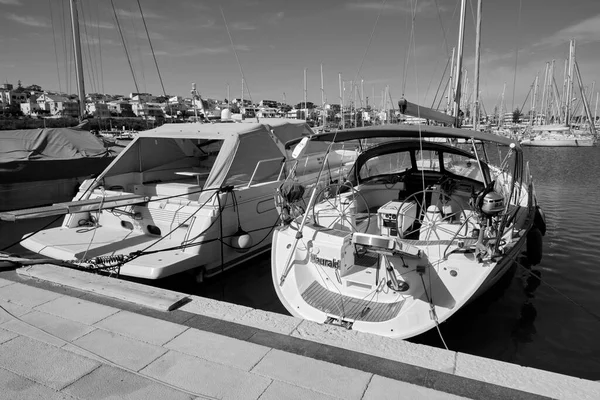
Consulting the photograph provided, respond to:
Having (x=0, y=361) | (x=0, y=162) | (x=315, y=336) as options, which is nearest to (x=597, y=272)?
(x=315, y=336)

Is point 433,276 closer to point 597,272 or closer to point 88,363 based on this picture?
point 88,363

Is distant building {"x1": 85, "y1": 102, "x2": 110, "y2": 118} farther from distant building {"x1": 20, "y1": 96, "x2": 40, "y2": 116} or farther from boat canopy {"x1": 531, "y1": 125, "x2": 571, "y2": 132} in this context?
distant building {"x1": 20, "y1": 96, "x2": 40, "y2": 116}

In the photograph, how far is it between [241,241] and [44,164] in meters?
8.49

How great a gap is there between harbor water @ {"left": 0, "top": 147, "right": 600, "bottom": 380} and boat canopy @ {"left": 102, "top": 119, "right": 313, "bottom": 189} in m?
1.92

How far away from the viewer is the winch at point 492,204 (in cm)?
455

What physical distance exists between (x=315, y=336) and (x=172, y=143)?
767 cm

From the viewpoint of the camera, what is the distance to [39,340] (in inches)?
140

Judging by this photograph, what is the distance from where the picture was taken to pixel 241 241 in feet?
23.1

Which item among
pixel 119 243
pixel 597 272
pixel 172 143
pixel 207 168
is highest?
pixel 172 143

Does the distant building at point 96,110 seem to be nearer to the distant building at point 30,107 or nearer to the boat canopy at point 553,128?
the boat canopy at point 553,128

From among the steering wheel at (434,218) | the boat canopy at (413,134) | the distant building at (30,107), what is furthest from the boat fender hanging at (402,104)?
the distant building at (30,107)

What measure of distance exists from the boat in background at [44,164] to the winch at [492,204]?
12298 millimetres

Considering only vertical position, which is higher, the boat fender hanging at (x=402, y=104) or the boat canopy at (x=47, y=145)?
the boat fender hanging at (x=402, y=104)

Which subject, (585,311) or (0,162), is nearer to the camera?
(585,311)
